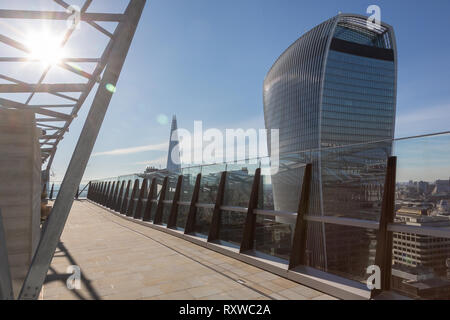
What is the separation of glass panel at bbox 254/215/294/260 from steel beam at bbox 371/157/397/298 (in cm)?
153

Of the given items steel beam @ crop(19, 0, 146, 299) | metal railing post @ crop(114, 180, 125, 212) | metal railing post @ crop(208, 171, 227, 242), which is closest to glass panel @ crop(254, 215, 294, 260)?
metal railing post @ crop(208, 171, 227, 242)

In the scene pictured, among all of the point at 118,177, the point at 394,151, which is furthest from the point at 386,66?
the point at 394,151

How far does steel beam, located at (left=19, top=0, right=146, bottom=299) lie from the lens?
3096mm

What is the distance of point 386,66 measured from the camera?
8531 cm

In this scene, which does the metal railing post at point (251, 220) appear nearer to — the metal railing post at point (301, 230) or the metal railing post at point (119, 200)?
the metal railing post at point (301, 230)

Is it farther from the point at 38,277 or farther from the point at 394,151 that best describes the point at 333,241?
the point at 38,277

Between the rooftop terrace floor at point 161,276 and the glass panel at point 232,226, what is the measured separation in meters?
0.58

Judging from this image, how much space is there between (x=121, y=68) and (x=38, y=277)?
3035mm

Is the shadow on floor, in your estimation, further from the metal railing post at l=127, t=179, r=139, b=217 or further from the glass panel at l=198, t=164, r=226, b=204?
the metal railing post at l=127, t=179, r=139, b=217

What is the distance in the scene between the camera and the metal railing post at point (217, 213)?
6910 millimetres

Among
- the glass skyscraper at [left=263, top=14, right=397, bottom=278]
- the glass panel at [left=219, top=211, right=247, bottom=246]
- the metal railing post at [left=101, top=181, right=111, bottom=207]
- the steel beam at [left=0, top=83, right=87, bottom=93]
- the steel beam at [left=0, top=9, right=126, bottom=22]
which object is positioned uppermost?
the glass skyscraper at [left=263, top=14, right=397, bottom=278]

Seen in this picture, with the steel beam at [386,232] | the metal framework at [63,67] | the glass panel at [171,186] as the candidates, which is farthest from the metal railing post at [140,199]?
the steel beam at [386,232]

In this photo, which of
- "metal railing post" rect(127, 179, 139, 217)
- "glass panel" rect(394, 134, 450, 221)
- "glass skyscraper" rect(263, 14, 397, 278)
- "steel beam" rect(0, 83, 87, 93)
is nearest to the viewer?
"glass panel" rect(394, 134, 450, 221)
